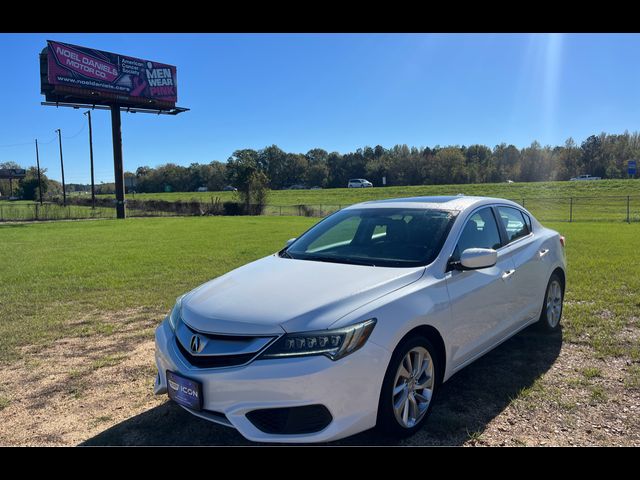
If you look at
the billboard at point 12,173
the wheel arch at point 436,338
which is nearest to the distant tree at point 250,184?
the wheel arch at point 436,338

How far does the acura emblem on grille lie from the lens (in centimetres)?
295

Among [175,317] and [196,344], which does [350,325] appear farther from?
[175,317]

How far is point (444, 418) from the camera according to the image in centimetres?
345

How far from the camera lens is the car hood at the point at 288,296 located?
284 cm

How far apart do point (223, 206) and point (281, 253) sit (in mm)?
37607

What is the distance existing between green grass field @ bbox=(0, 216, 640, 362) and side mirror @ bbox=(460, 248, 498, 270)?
207cm

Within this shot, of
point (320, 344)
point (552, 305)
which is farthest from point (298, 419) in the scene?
point (552, 305)

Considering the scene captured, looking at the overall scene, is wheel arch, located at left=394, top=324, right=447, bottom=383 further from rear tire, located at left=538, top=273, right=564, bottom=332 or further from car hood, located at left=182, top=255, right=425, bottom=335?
rear tire, located at left=538, top=273, right=564, bottom=332

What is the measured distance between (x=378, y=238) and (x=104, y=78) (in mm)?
39084

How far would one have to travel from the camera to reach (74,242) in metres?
17.0

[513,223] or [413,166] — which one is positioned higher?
[413,166]

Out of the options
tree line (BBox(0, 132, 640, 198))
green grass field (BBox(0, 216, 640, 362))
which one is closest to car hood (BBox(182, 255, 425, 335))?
green grass field (BBox(0, 216, 640, 362))

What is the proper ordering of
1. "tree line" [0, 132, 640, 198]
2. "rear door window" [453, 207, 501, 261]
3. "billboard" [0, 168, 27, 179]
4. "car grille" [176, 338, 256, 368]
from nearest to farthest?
"car grille" [176, 338, 256, 368] → "rear door window" [453, 207, 501, 261] → "tree line" [0, 132, 640, 198] → "billboard" [0, 168, 27, 179]
